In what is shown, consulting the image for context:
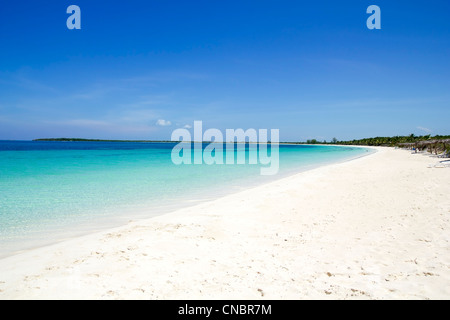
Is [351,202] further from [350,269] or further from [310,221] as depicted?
[350,269]

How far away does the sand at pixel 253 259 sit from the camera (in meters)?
3.41

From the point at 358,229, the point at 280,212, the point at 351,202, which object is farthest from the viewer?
the point at 351,202

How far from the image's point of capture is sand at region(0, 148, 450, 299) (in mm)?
3412

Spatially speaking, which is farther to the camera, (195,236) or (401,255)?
(195,236)

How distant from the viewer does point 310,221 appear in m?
6.78

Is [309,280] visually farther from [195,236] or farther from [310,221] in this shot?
[310,221]

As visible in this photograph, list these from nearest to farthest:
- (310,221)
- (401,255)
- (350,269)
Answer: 1. (350,269)
2. (401,255)
3. (310,221)

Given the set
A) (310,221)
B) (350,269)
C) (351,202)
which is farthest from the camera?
(351,202)

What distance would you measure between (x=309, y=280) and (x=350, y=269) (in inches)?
32.6

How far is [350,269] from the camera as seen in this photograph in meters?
4.02

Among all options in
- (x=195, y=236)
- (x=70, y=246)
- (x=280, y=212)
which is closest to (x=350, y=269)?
(x=195, y=236)

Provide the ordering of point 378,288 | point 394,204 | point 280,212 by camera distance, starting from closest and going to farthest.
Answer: point 378,288 < point 280,212 < point 394,204

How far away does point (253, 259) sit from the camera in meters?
4.43
